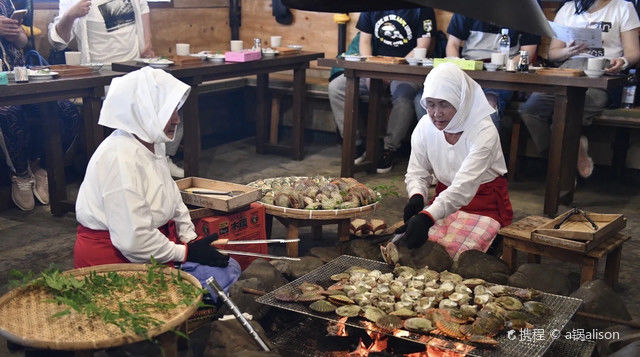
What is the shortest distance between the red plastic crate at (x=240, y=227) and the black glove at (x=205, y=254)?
297mm

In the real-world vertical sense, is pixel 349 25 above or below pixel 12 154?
above

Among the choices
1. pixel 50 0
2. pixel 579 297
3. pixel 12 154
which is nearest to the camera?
pixel 579 297

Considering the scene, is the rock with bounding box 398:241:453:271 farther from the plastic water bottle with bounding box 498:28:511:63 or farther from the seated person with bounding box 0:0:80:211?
the seated person with bounding box 0:0:80:211

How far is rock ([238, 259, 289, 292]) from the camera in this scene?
3.43 meters

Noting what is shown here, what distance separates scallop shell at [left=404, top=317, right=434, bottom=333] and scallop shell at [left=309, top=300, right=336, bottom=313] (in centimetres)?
33

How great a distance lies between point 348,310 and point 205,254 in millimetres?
787

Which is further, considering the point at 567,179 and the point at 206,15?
the point at 206,15

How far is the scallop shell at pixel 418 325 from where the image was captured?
110 inches

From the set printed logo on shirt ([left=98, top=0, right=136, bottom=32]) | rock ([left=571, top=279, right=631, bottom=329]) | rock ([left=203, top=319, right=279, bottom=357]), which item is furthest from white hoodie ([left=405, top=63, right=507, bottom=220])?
printed logo on shirt ([left=98, top=0, right=136, bottom=32])

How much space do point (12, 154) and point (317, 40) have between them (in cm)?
405

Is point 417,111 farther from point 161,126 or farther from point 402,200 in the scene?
point 161,126

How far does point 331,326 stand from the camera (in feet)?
10.4

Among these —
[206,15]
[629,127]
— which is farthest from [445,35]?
[206,15]

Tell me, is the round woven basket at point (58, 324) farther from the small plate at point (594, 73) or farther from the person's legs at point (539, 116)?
the person's legs at point (539, 116)
